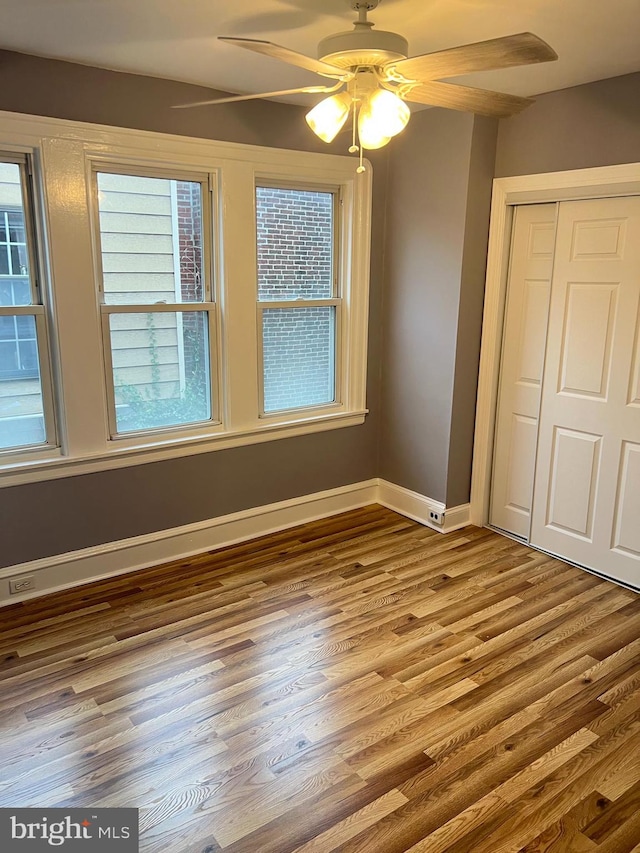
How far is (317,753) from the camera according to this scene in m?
2.28

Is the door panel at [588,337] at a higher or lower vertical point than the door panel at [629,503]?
higher

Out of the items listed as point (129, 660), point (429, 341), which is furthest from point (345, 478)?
point (129, 660)

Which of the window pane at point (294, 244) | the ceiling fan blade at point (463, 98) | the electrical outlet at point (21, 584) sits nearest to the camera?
the ceiling fan blade at point (463, 98)

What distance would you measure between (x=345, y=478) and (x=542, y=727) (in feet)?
7.31

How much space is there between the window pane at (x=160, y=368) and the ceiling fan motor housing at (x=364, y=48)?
184cm

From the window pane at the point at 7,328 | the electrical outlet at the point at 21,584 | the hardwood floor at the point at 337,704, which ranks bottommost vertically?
the hardwood floor at the point at 337,704

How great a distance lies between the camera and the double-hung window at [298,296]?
3.81 meters

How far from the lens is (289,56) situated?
73.2 inches

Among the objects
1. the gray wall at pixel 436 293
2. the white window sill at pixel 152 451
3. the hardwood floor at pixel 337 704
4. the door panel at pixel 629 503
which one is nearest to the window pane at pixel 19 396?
the white window sill at pixel 152 451

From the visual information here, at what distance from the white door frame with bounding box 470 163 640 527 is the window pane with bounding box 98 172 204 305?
1.70 metres

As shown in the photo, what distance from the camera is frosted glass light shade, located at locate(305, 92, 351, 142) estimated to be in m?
2.02

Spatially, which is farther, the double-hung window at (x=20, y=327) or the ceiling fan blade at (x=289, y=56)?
the double-hung window at (x=20, y=327)

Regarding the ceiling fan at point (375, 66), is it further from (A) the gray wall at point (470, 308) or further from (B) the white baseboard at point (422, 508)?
(B) the white baseboard at point (422, 508)

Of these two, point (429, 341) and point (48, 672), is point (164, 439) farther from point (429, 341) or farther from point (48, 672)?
point (429, 341)
